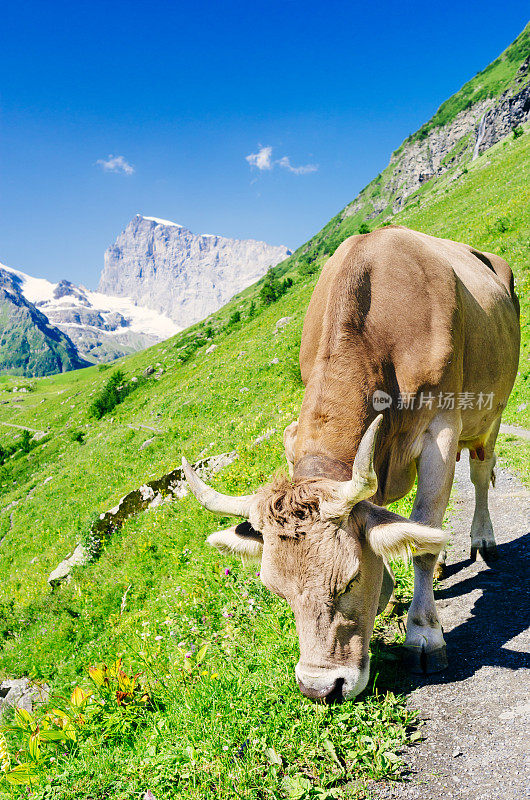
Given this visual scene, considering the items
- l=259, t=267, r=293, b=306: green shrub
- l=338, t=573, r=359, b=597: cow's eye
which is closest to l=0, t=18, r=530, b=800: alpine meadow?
l=338, t=573, r=359, b=597: cow's eye

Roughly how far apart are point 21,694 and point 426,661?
27.6ft

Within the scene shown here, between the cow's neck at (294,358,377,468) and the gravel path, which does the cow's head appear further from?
the gravel path

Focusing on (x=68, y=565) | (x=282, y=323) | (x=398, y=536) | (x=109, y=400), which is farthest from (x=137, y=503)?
(x=109, y=400)

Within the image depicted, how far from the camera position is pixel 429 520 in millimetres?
4461

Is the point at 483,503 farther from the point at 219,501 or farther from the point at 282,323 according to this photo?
the point at 282,323

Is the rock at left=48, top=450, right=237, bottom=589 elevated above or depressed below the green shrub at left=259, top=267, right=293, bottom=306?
below

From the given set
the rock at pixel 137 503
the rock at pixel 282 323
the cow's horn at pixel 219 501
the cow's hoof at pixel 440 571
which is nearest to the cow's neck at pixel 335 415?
the cow's horn at pixel 219 501

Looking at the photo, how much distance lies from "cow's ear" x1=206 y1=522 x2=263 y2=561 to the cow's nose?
39.8 inches

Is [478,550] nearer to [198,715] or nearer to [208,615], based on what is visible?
[208,615]

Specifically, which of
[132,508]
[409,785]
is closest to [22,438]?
[132,508]

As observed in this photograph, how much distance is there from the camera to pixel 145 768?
3.86 m

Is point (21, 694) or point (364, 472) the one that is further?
point (21, 694)

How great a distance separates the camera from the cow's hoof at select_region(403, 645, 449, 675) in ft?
13.6

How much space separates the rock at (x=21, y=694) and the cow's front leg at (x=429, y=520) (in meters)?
7.10
